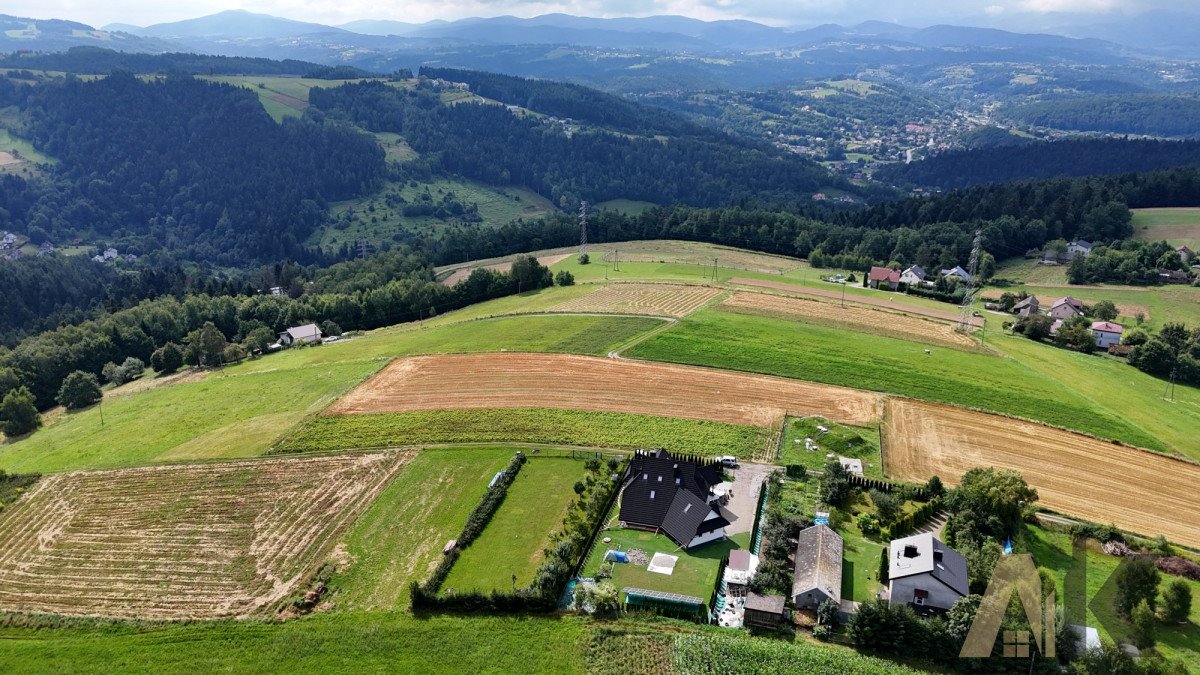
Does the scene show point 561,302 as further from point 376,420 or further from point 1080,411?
point 1080,411

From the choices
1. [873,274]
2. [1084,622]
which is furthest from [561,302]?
[1084,622]

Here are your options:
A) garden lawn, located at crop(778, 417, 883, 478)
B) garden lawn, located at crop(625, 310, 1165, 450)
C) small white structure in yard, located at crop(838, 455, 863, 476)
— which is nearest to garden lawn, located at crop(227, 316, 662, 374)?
garden lawn, located at crop(625, 310, 1165, 450)

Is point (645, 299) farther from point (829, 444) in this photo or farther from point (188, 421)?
point (188, 421)

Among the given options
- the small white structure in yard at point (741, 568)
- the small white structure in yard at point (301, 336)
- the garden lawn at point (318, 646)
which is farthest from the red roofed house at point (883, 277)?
the garden lawn at point (318, 646)

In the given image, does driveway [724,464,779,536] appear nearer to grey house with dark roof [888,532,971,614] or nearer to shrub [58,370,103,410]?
grey house with dark roof [888,532,971,614]

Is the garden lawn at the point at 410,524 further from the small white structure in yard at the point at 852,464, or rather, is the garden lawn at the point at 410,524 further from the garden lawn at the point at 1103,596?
the garden lawn at the point at 1103,596
